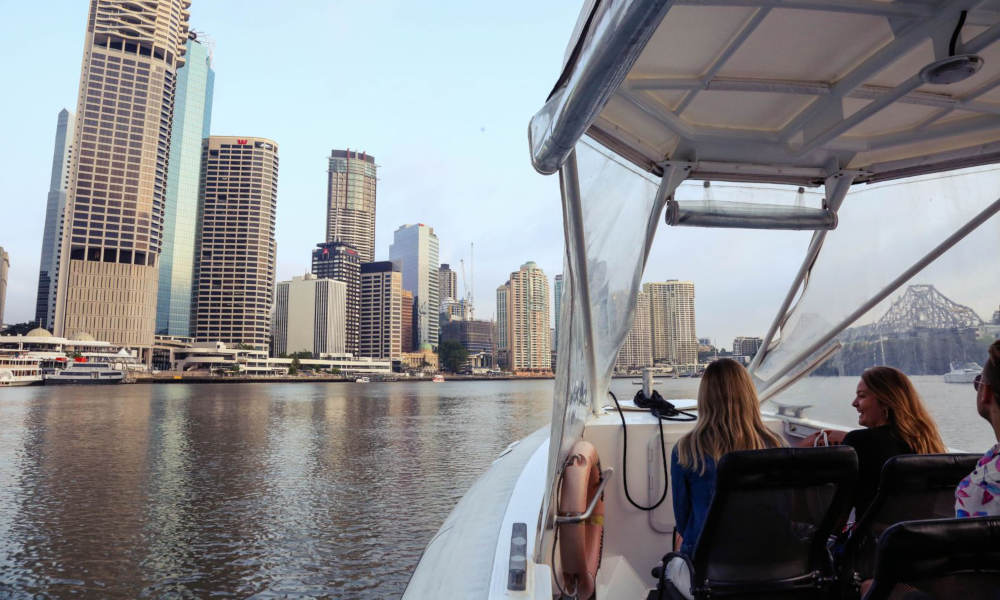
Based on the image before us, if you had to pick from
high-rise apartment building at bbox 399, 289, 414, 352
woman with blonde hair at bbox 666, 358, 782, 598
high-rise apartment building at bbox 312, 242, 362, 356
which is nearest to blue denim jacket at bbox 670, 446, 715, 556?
woman with blonde hair at bbox 666, 358, 782, 598

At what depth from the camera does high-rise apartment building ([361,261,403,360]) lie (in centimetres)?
13496

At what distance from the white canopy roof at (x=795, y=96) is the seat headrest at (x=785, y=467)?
35.3 inches

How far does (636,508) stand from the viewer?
306cm

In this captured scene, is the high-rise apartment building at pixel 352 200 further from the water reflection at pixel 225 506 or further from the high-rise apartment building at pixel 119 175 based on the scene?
the water reflection at pixel 225 506

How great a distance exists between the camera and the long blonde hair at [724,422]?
1937mm

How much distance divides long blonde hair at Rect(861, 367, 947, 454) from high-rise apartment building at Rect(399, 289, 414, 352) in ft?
448

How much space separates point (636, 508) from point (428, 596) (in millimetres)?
A: 1558

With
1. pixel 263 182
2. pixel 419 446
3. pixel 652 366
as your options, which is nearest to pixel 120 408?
pixel 419 446

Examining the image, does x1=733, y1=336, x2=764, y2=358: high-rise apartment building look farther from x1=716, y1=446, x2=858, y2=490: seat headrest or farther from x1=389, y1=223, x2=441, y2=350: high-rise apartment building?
x1=389, y1=223, x2=441, y2=350: high-rise apartment building

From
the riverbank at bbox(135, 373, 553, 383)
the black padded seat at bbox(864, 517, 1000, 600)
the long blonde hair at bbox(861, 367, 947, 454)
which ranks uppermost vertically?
the long blonde hair at bbox(861, 367, 947, 454)

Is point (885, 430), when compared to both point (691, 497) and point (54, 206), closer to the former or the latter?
point (691, 497)

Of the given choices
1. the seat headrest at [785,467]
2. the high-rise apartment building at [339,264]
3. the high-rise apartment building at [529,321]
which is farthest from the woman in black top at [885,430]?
the high-rise apartment building at [339,264]

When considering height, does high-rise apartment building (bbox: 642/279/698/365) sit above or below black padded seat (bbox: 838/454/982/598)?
above

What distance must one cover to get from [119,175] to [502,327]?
78831 millimetres
